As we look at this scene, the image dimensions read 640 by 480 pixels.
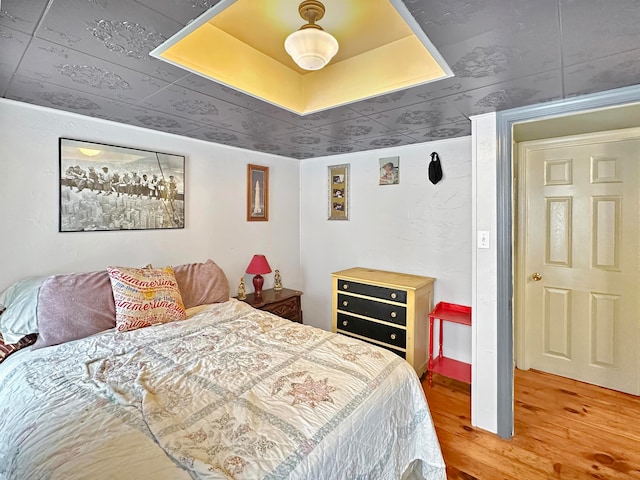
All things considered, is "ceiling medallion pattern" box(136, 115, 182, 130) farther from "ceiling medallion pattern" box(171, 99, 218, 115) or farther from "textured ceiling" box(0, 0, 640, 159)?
"ceiling medallion pattern" box(171, 99, 218, 115)

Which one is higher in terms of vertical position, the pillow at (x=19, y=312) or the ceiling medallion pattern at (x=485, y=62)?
the ceiling medallion pattern at (x=485, y=62)

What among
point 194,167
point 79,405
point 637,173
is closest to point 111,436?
point 79,405

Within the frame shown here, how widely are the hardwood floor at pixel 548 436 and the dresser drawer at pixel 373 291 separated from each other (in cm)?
80

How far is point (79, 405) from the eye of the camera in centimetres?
118

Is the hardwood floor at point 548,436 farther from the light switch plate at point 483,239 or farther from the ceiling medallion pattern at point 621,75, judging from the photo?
the ceiling medallion pattern at point 621,75

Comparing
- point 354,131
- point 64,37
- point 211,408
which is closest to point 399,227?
point 354,131

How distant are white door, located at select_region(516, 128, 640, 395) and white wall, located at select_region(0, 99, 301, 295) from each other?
246cm

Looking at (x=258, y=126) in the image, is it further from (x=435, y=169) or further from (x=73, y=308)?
(x=73, y=308)

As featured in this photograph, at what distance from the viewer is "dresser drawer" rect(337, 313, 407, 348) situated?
268cm

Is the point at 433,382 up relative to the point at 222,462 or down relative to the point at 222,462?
down

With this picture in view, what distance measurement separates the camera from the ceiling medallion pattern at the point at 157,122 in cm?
222

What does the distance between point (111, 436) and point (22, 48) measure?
62.2 inches

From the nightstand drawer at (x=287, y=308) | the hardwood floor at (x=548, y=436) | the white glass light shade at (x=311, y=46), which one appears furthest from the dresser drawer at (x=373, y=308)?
the white glass light shade at (x=311, y=46)

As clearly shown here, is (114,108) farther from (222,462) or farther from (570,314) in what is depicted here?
(570,314)
